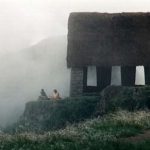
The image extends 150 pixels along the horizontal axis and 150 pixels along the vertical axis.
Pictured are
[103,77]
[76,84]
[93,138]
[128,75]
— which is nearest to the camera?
[93,138]

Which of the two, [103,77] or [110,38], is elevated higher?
[110,38]

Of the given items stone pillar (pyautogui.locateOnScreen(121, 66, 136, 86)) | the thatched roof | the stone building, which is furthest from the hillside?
stone pillar (pyautogui.locateOnScreen(121, 66, 136, 86))

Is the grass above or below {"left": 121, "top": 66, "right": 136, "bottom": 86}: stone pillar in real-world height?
below

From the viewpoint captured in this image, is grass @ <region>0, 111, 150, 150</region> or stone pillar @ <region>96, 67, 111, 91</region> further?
stone pillar @ <region>96, 67, 111, 91</region>

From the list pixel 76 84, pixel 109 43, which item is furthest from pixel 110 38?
pixel 76 84

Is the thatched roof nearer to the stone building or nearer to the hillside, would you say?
the stone building

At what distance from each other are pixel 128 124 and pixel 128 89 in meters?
9.74

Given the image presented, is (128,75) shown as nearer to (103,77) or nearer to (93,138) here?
(103,77)

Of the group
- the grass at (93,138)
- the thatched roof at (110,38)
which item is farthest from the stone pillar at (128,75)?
the grass at (93,138)

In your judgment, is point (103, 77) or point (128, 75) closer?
point (103, 77)

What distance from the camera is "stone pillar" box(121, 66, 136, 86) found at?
4784cm

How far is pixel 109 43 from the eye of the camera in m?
48.0

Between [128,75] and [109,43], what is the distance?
2874 millimetres

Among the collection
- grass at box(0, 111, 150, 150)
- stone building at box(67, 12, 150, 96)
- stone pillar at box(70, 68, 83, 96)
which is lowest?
grass at box(0, 111, 150, 150)
